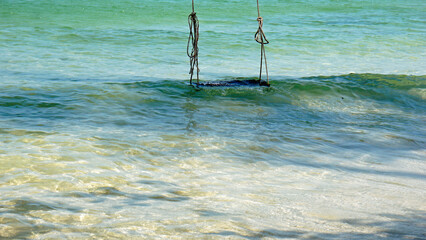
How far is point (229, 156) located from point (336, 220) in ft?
6.20

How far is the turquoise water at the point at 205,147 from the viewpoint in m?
3.43

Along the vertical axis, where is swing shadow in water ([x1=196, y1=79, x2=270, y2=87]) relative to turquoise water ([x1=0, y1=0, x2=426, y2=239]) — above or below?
above

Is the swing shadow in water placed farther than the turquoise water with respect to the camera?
Yes

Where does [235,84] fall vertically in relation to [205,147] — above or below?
above

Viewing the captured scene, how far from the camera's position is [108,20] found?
2170cm

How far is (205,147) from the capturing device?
217 inches

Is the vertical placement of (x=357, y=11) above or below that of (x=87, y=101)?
above

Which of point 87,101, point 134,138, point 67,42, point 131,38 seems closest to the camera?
point 134,138

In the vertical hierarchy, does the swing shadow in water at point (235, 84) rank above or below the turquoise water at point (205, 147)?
above

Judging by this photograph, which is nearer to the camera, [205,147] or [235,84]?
[205,147]

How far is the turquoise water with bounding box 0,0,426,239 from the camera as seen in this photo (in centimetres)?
343

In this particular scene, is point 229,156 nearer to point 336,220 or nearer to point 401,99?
point 336,220

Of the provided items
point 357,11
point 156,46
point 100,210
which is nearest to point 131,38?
point 156,46

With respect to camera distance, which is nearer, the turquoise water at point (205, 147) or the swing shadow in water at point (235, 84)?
the turquoise water at point (205, 147)
